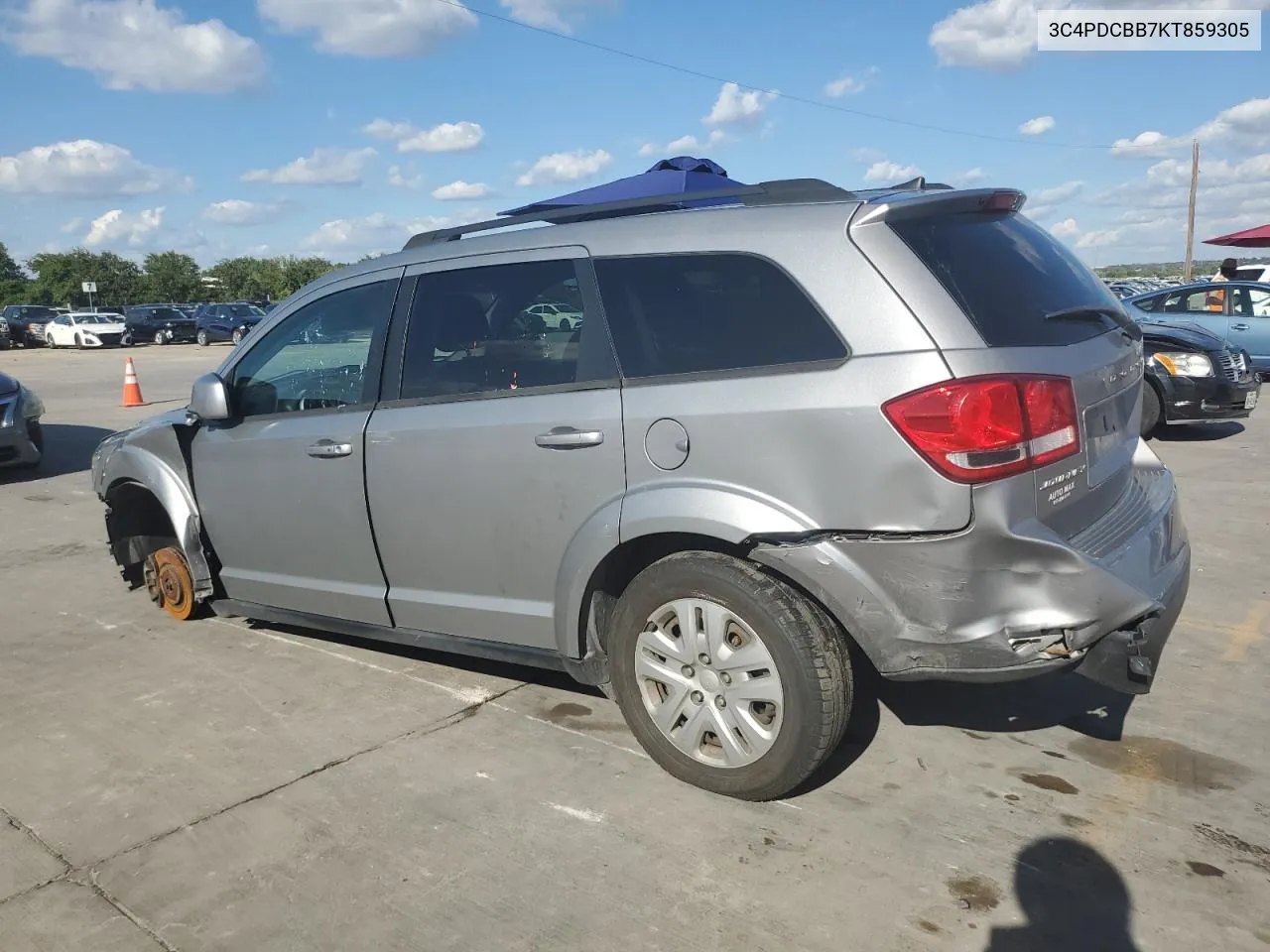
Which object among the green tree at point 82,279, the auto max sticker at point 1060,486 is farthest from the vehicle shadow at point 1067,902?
the green tree at point 82,279

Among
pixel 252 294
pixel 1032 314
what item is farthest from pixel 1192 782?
pixel 252 294

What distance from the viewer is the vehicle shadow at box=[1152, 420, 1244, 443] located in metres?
10.3

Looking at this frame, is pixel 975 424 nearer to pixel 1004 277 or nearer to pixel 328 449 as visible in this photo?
pixel 1004 277

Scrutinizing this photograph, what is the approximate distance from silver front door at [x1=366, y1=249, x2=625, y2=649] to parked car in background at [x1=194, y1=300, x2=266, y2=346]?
128 feet

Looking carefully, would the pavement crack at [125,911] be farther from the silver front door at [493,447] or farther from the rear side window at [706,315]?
the rear side window at [706,315]

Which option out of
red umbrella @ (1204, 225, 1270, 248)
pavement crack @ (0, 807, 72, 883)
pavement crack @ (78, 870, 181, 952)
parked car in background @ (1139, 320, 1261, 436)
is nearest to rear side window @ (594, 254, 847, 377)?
pavement crack @ (78, 870, 181, 952)

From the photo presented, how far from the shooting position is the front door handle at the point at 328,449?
401cm

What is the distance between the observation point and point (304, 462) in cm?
419

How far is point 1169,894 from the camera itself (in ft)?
8.84

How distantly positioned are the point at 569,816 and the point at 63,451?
10.5 meters

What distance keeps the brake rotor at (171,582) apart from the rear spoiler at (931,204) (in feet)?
12.7

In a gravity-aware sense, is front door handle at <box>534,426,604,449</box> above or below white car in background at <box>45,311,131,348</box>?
below

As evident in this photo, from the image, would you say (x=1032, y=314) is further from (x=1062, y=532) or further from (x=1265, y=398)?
(x=1265, y=398)

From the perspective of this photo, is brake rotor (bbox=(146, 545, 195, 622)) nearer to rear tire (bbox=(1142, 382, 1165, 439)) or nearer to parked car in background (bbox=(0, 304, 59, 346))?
rear tire (bbox=(1142, 382, 1165, 439))
